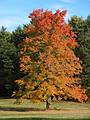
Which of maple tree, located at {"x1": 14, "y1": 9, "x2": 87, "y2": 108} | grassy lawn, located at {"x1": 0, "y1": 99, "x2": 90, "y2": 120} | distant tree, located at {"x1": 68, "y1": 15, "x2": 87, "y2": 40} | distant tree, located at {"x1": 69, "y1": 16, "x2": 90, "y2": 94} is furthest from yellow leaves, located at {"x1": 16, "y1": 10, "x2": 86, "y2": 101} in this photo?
distant tree, located at {"x1": 68, "y1": 15, "x2": 87, "y2": 40}

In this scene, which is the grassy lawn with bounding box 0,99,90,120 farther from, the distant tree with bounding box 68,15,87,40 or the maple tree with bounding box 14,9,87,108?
the distant tree with bounding box 68,15,87,40

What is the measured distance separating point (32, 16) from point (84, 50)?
2688 cm

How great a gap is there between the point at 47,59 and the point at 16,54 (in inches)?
1261

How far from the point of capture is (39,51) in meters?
56.0

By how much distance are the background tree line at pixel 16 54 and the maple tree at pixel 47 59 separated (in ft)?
80.9

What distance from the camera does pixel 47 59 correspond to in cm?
5525

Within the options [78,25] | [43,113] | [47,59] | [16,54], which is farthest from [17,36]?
[43,113]

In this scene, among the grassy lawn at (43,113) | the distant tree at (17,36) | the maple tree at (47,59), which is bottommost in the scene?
the grassy lawn at (43,113)

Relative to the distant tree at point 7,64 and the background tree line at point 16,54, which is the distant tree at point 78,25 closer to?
the background tree line at point 16,54

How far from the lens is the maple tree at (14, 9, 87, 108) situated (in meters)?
55.2

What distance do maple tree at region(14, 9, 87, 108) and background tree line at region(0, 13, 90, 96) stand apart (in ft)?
80.9

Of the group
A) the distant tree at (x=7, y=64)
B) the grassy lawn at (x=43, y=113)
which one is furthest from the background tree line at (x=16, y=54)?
the grassy lawn at (x=43, y=113)

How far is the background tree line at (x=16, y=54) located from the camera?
8212 centimetres

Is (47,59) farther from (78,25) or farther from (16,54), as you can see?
(78,25)
